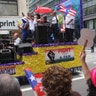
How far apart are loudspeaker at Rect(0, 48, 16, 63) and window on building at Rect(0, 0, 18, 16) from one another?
2565 cm

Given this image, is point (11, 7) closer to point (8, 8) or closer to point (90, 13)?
point (8, 8)

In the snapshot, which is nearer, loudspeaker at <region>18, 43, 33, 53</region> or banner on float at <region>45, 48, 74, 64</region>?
loudspeaker at <region>18, 43, 33, 53</region>

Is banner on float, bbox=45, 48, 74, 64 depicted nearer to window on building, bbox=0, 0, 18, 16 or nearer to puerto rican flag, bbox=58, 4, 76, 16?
puerto rican flag, bbox=58, 4, 76, 16

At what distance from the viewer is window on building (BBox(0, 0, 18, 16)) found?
35.8 m

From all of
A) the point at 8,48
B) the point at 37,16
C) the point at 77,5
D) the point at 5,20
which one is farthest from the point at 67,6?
the point at 8,48

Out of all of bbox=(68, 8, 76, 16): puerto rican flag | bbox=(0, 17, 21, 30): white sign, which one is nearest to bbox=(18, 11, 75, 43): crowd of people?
bbox=(68, 8, 76, 16): puerto rican flag

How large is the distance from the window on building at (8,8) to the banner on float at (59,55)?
79.8ft

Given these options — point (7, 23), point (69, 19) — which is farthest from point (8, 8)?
point (69, 19)

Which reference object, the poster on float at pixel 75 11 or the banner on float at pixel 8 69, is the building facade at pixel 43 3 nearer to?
the poster on float at pixel 75 11

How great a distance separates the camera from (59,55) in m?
11.8

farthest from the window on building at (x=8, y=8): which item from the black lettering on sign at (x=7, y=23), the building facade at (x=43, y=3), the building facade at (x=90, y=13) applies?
the building facade at (x=43, y=3)

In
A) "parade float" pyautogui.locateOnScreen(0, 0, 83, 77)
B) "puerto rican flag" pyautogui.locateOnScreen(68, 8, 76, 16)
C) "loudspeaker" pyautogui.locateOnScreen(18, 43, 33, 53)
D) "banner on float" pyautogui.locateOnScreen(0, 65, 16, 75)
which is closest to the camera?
"banner on float" pyautogui.locateOnScreen(0, 65, 16, 75)

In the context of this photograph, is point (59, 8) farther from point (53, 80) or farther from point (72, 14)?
point (53, 80)

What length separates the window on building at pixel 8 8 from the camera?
35.8 metres
